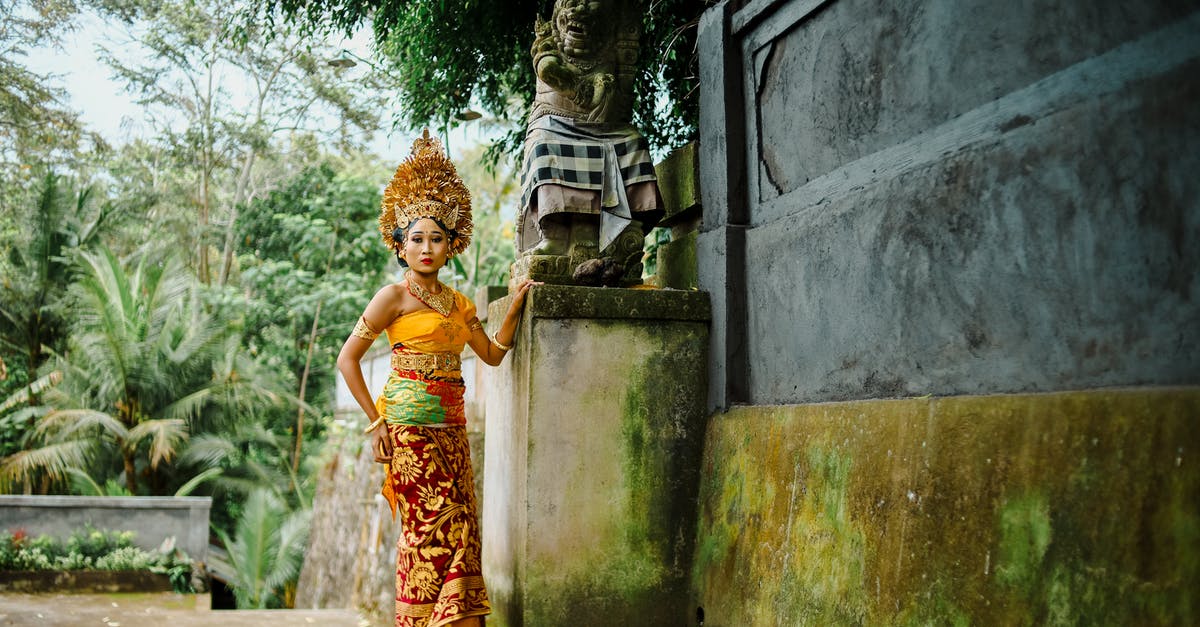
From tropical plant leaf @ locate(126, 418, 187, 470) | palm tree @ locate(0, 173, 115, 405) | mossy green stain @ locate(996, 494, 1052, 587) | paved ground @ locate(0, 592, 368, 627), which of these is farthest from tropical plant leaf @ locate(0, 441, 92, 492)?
mossy green stain @ locate(996, 494, 1052, 587)

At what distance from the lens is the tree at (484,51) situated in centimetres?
636

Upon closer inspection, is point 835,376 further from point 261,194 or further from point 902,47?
point 261,194

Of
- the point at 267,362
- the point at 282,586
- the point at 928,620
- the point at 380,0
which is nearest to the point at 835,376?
the point at 928,620

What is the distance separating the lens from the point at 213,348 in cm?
1362

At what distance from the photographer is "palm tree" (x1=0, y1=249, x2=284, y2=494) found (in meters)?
12.1

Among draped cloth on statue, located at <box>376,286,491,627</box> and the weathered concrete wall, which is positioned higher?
the weathered concrete wall

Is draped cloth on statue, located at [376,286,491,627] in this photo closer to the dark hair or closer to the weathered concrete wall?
the dark hair

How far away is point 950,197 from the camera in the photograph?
280 centimetres

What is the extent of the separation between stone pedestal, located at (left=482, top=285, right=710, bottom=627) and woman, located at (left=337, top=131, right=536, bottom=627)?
23 cm

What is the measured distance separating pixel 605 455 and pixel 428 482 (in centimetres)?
71

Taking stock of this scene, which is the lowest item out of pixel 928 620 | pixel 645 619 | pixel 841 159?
pixel 645 619

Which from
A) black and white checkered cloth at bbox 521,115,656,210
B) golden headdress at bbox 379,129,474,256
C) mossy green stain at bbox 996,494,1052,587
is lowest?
mossy green stain at bbox 996,494,1052,587

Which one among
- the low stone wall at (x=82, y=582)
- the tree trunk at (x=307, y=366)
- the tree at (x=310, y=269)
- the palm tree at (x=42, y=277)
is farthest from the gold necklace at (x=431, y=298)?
the tree trunk at (x=307, y=366)

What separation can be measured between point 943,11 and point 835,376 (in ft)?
4.05
